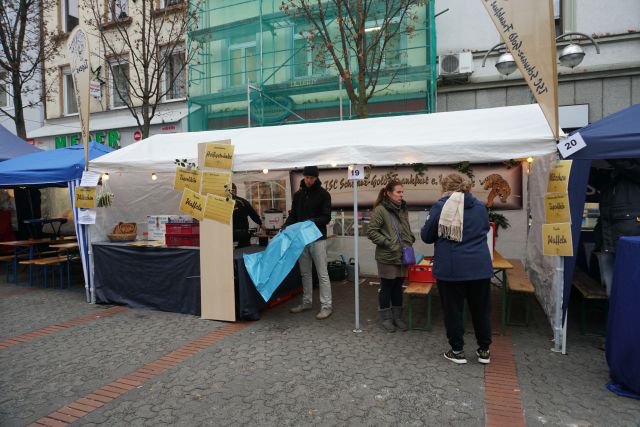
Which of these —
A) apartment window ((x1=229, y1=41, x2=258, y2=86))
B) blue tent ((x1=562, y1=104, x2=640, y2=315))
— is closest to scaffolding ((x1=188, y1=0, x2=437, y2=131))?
apartment window ((x1=229, y1=41, x2=258, y2=86))

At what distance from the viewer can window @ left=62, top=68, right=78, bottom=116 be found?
14875 millimetres

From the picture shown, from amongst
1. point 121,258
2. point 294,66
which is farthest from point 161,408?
point 294,66

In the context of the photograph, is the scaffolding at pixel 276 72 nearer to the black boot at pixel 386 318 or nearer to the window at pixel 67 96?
the black boot at pixel 386 318

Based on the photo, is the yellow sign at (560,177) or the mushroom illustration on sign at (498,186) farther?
the mushroom illustration on sign at (498,186)

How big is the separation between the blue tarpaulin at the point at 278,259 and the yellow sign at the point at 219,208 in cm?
55

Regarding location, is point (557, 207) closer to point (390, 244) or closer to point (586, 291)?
point (586, 291)

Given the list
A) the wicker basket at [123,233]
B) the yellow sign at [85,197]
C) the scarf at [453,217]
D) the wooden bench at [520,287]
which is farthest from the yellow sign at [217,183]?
the wooden bench at [520,287]

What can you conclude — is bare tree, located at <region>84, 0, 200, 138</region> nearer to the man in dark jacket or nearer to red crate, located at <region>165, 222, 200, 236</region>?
red crate, located at <region>165, 222, 200, 236</region>

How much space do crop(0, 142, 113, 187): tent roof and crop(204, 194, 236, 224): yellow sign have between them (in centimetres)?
262

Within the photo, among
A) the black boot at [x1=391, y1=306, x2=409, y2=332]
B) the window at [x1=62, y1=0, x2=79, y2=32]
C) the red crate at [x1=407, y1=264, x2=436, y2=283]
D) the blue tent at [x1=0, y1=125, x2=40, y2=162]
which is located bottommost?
the black boot at [x1=391, y1=306, x2=409, y2=332]

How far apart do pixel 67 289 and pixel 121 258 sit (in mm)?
2230

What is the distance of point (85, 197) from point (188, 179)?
201 cm

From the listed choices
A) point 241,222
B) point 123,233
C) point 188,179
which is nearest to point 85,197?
point 123,233

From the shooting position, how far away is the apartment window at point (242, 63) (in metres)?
11.5
